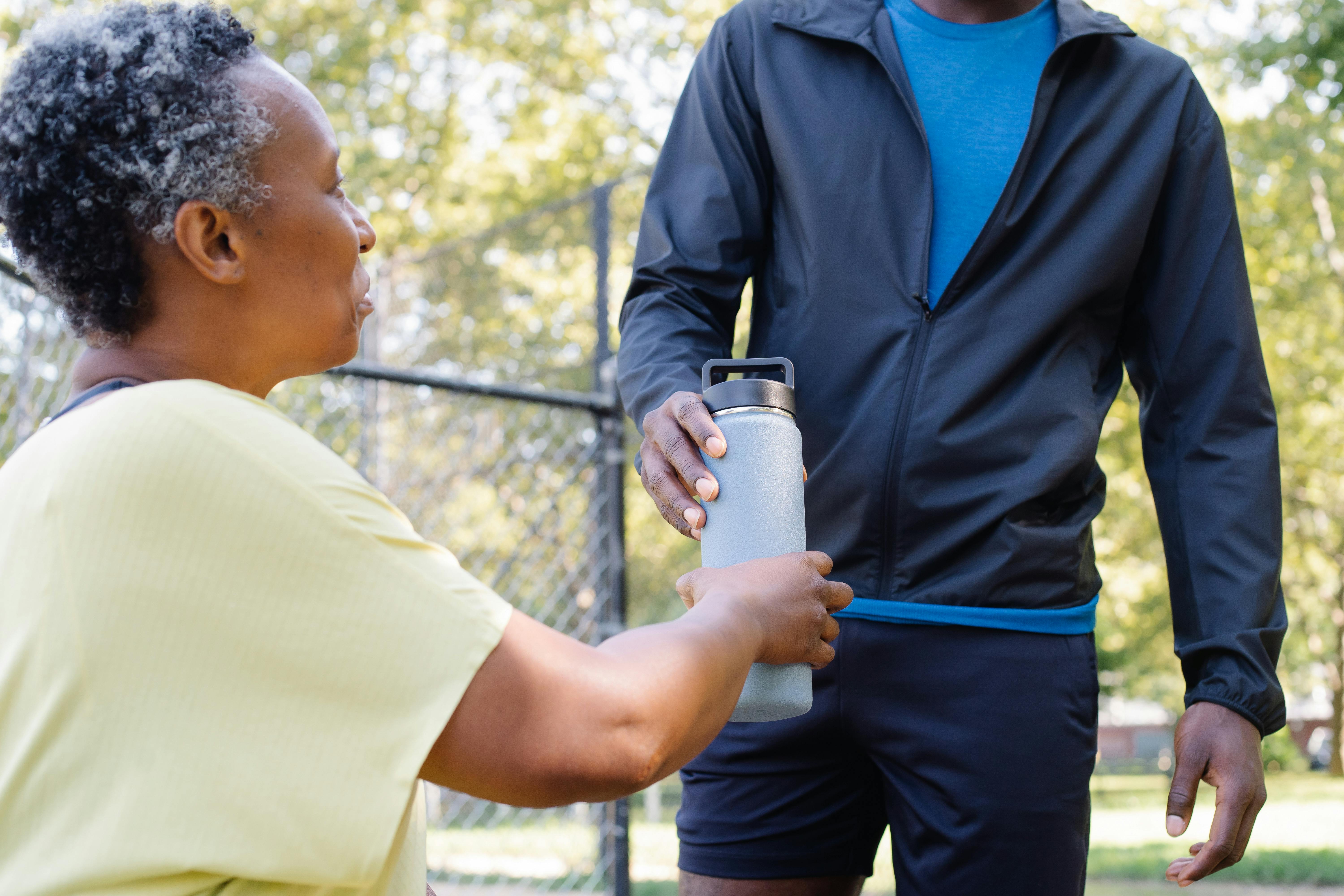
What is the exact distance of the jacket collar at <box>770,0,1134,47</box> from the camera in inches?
84.9

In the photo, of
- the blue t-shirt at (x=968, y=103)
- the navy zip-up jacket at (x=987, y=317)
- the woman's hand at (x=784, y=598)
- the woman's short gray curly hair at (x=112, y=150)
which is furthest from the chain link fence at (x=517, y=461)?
the woman's hand at (x=784, y=598)

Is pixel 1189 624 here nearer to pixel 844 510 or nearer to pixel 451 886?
pixel 844 510

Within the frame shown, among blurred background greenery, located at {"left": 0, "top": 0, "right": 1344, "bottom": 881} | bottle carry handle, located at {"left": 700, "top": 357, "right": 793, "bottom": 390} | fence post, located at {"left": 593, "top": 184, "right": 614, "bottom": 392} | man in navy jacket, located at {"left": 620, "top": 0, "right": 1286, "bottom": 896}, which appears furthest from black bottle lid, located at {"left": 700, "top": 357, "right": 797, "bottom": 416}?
blurred background greenery, located at {"left": 0, "top": 0, "right": 1344, "bottom": 881}

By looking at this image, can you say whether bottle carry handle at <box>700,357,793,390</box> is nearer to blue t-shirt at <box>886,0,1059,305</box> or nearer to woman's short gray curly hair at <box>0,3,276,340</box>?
blue t-shirt at <box>886,0,1059,305</box>

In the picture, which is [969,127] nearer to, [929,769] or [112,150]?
[929,769]

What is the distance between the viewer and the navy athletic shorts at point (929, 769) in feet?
6.44

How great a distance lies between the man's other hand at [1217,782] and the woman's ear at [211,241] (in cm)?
170

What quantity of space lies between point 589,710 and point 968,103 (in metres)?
1.50

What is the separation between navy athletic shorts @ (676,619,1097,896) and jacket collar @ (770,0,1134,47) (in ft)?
3.61

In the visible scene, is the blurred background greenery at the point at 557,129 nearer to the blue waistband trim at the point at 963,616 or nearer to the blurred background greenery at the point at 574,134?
the blurred background greenery at the point at 574,134

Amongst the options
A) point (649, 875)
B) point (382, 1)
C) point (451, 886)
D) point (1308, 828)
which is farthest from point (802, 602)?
point (382, 1)

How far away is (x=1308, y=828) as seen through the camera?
10906 millimetres

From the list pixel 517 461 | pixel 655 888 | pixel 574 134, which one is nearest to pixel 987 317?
pixel 517 461

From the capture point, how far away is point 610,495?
15.6 feet
